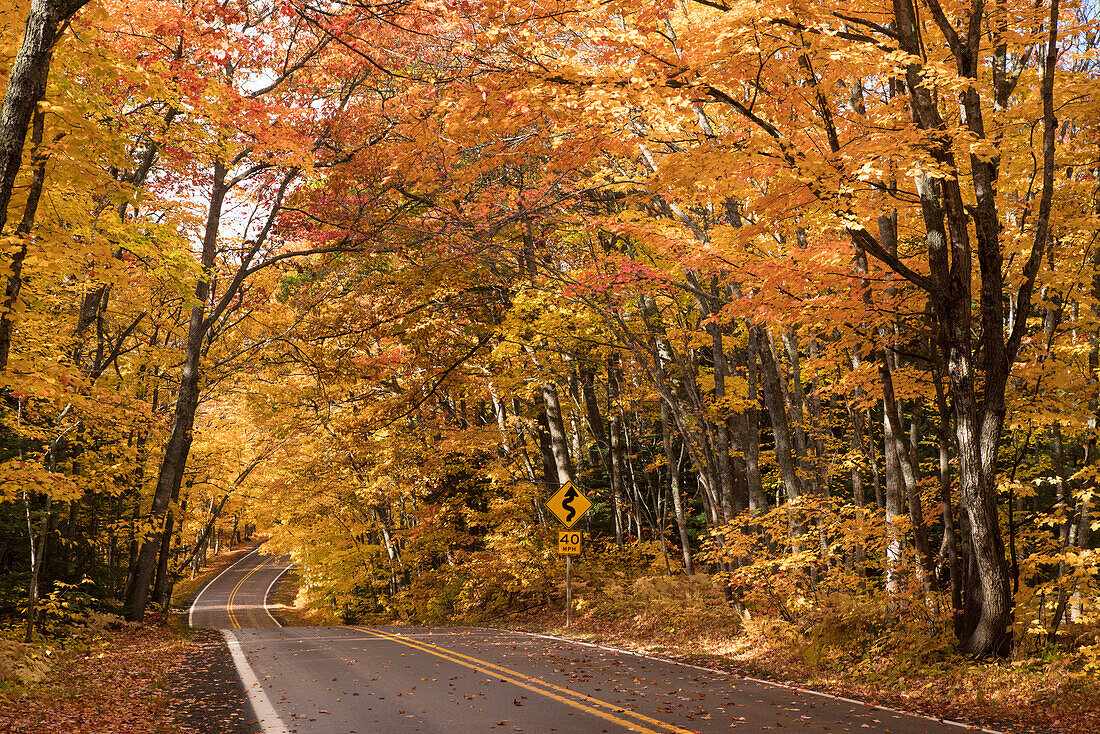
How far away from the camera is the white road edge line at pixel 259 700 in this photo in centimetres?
647

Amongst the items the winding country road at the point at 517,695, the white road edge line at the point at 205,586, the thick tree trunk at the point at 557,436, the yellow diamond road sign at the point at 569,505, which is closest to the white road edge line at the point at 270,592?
the white road edge line at the point at 205,586

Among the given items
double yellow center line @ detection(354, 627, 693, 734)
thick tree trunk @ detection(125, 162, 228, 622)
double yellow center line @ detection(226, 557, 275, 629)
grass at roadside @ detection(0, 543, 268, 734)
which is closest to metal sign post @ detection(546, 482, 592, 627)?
double yellow center line @ detection(354, 627, 693, 734)

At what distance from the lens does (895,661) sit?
8812 millimetres

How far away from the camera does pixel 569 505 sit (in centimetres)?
1578

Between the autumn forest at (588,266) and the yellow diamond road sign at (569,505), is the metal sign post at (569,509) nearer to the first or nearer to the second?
the yellow diamond road sign at (569,505)

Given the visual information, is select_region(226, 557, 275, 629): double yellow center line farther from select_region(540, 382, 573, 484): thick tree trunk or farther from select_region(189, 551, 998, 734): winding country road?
select_region(189, 551, 998, 734): winding country road

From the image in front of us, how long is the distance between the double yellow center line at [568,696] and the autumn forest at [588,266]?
13.8 feet

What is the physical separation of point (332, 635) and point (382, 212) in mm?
9525

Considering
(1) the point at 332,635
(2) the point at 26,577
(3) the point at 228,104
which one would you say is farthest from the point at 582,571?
(3) the point at 228,104

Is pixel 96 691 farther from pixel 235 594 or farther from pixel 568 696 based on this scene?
pixel 235 594

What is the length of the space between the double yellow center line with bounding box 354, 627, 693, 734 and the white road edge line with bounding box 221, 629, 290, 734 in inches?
105

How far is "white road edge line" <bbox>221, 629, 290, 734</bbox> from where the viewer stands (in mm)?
6470

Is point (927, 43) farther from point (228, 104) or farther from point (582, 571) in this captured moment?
point (582, 571)

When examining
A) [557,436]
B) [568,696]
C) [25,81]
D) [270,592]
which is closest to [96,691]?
[568,696]
